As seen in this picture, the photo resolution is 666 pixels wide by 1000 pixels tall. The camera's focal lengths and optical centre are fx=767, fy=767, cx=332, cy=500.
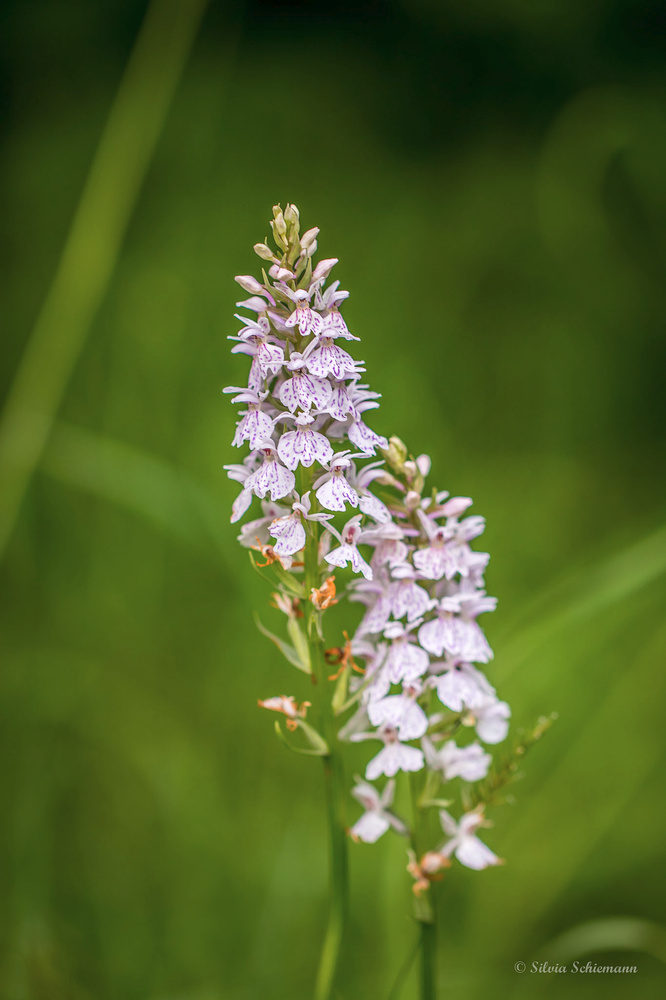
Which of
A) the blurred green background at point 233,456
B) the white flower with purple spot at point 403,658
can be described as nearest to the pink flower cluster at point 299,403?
the white flower with purple spot at point 403,658

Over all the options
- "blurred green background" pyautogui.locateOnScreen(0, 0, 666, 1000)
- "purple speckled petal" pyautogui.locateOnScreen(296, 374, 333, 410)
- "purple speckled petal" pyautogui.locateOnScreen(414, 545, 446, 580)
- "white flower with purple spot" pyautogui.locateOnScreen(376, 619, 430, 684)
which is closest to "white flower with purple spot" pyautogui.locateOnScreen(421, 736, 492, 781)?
"white flower with purple spot" pyautogui.locateOnScreen(376, 619, 430, 684)

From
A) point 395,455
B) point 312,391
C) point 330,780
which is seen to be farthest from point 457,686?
point 312,391

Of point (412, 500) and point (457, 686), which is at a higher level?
point (412, 500)

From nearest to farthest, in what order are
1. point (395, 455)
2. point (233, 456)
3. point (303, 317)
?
point (303, 317) < point (395, 455) < point (233, 456)

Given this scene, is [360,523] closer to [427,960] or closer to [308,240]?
[308,240]

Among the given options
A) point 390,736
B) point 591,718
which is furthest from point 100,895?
point 591,718

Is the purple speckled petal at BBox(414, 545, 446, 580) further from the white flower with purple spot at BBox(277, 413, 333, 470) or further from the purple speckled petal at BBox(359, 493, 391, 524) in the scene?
the white flower with purple spot at BBox(277, 413, 333, 470)

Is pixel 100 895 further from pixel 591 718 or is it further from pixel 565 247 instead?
pixel 565 247
